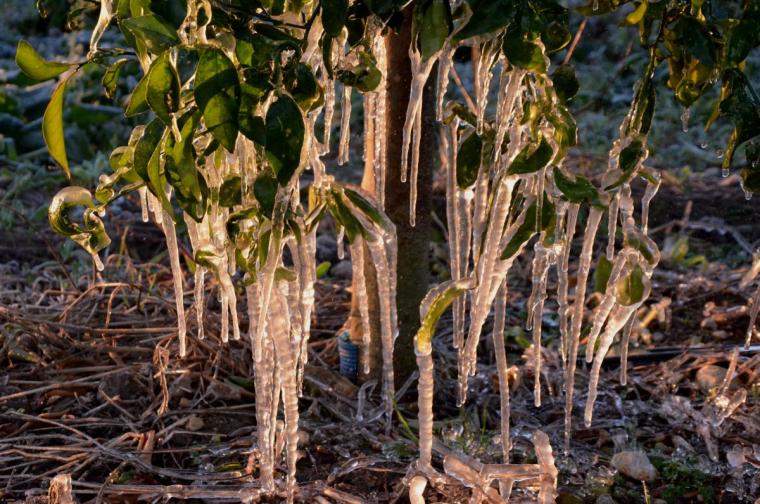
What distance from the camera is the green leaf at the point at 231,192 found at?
115 cm

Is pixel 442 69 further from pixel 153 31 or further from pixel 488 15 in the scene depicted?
pixel 153 31

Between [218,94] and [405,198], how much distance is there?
1133 mm

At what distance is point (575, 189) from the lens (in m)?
1.10

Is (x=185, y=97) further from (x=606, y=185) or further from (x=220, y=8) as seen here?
(x=606, y=185)

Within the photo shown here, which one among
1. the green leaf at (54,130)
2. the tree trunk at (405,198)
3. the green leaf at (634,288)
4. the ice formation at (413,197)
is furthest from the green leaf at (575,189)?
the tree trunk at (405,198)

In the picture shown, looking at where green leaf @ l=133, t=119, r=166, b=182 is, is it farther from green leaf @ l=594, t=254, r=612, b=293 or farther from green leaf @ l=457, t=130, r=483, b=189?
green leaf @ l=594, t=254, r=612, b=293

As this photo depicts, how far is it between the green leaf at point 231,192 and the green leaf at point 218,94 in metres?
0.31

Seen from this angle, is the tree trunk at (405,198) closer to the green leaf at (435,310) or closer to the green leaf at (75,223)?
the green leaf at (435,310)

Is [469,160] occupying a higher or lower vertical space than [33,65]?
lower

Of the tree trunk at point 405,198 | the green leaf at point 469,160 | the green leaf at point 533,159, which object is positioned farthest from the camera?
the tree trunk at point 405,198

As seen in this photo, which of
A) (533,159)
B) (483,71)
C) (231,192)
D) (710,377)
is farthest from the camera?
(710,377)

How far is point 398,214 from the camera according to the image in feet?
6.43

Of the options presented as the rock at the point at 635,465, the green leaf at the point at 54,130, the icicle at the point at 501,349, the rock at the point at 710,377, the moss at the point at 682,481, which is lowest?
the moss at the point at 682,481

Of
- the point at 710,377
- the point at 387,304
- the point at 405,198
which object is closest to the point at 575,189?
the point at 387,304
